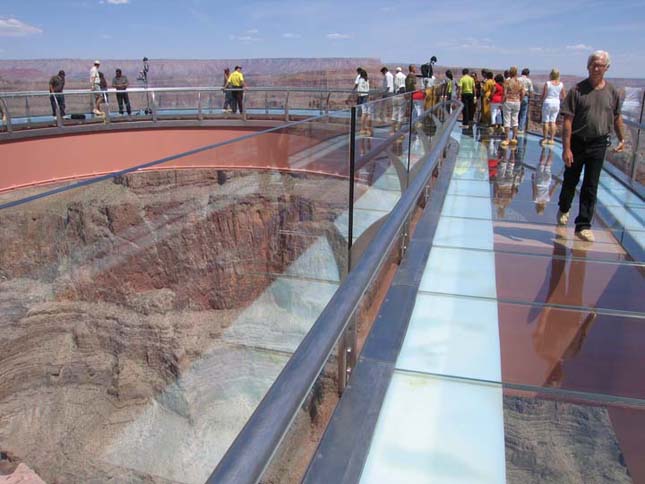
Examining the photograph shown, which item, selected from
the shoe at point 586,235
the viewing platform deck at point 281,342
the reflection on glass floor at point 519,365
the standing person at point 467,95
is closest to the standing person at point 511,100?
the standing person at point 467,95

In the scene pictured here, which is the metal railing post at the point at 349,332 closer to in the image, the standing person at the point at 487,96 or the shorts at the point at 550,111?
the shorts at the point at 550,111

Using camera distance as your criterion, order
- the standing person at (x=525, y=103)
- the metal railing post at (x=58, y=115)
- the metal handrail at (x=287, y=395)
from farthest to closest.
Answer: the metal railing post at (x=58, y=115) < the standing person at (x=525, y=103) < the metal handrail at (x=287, y=395)

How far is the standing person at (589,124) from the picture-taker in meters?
4.86

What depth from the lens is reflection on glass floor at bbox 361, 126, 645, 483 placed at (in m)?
2.23

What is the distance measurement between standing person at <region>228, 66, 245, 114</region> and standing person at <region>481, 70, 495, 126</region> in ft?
28.2

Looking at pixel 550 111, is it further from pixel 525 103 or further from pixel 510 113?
pixel 525 103

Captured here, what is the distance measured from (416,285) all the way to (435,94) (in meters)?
6.16

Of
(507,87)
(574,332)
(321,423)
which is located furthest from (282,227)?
(507,87)

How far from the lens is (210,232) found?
7.87 ft

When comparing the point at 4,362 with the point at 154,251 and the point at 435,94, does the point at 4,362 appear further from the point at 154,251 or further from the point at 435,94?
the point at 435,94

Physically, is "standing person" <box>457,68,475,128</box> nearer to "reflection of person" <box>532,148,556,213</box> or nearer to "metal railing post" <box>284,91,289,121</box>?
"reflection of person" <box>532,148,556,213</box>

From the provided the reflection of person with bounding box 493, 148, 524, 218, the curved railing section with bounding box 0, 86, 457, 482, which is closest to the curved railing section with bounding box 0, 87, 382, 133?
the reflection of person with bounding box 493, 148, 524, 218

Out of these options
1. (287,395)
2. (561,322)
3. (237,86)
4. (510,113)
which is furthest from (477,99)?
(287,395)

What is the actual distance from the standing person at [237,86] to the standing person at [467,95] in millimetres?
7894
